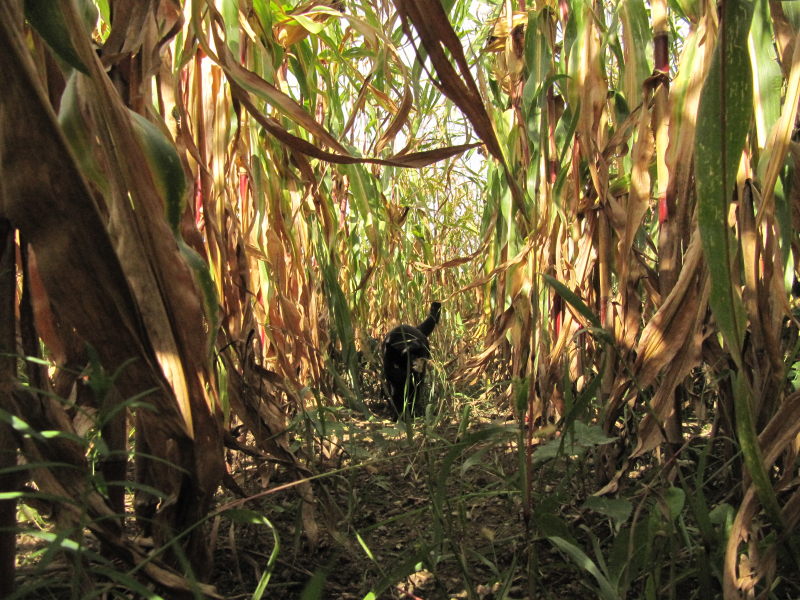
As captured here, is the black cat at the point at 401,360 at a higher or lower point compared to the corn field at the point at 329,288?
lower

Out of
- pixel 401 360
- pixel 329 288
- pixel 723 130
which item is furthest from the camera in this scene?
pixel 401 360

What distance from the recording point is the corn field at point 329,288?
450 mm

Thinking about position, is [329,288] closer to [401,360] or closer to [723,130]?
[401,360]

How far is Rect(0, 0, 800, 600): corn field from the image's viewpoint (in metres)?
0.45

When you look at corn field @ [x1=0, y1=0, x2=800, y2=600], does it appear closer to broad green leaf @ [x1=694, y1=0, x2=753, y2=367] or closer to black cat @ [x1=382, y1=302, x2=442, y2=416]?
broad green leaf @ [x1=694, y1=0, x2=753, y2=367]

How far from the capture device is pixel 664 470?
749 millimetres

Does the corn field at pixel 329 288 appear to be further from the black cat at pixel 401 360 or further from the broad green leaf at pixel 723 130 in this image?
the black cat at pixel 401 360

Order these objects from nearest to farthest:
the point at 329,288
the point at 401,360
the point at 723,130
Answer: the point at 723,130 < the point at 329,288 < the point at 401,360

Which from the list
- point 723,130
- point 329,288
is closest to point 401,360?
point 329,288

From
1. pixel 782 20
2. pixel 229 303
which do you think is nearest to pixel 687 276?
pixel 782 20

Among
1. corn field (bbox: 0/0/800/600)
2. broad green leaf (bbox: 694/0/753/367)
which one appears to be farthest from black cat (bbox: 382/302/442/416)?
broad green leaf (bbox: 694/0/753/367)

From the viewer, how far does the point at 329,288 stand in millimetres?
1258

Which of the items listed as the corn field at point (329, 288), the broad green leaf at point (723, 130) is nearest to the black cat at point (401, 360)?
the corn field at point (329, 288)

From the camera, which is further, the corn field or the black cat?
the black cat
